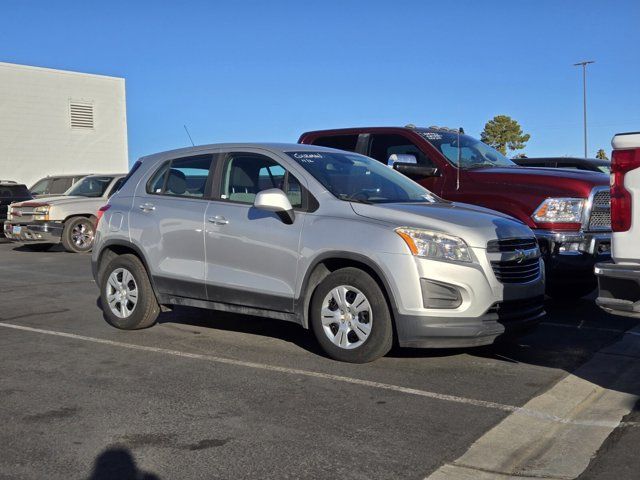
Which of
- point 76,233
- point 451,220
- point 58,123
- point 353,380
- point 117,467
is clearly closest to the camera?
point 117,467

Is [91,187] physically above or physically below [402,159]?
above

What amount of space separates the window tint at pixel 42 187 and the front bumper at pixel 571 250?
15.4 meters

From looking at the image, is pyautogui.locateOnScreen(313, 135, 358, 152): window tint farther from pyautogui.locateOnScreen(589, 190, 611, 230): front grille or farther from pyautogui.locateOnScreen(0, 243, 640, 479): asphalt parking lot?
pyautogui.locateOnScreen(589, 190, 611, 230): front grille

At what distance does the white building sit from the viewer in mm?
28453

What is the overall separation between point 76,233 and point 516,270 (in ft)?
41.3

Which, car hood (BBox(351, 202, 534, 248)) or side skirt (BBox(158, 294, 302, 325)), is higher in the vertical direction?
car hood (BBox(351, 202, 534, 248))

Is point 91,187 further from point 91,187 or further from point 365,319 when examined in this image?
point 365,319

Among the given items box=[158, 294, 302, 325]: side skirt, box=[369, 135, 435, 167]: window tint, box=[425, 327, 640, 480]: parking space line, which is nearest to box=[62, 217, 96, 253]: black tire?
box=[369, 135, 435, 167]: window tint

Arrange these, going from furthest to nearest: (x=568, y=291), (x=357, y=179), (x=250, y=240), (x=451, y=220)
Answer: (x=568, y=291) < (x=357, y=179) < (x=250, y=240) < (x=451, y=220)

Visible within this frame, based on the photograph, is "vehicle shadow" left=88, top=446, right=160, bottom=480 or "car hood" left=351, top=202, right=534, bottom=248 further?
"car hood" left=351, top=202, right=534, bottom=248

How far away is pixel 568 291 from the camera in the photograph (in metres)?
8.87

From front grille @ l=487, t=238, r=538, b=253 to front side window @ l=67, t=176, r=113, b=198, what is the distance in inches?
496

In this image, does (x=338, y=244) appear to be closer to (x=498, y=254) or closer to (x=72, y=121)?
(x=498, y=254)

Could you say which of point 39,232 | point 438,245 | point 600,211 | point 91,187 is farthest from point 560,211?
point 91,187
